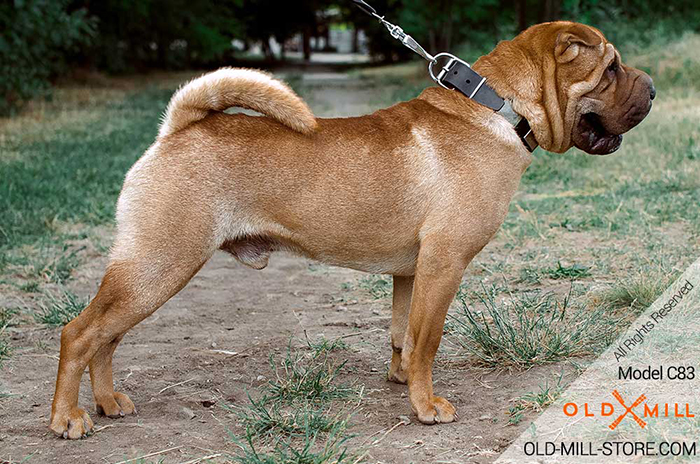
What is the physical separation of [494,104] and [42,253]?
3.93 m

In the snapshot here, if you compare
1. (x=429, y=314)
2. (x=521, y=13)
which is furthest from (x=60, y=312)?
(x=521, y=13)

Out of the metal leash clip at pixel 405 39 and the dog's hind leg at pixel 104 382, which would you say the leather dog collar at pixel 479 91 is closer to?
the metal leash clip at pixel 405 39

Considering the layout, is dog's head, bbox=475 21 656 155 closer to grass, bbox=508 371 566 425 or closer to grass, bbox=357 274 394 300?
grass, bbox=508 371 566 425

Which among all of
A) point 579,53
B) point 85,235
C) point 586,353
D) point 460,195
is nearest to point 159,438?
point 460,195

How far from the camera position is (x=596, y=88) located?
387 centimetres

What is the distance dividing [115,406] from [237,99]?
1487mm

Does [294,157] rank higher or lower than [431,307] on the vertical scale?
higher

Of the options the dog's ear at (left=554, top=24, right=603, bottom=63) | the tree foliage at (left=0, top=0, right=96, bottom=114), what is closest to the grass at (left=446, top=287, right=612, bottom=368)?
the dog's ear at (left=554, top=24, right=603, bottom=63)

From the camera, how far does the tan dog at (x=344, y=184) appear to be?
11.9ft

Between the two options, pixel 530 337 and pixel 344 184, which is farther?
pixel 530 337

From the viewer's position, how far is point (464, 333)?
4422 millimetres

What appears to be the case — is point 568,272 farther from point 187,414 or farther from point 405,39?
point 187,414

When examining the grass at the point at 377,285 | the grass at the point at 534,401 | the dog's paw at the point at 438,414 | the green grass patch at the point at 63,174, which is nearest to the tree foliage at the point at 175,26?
the green grass patch at the point at 63,174

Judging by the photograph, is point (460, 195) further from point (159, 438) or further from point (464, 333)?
point (159, 438)
